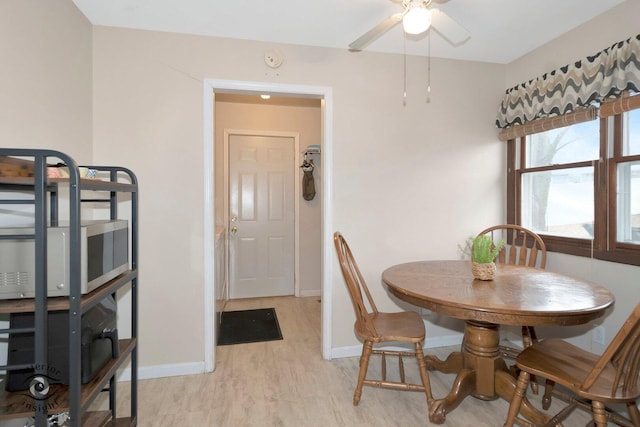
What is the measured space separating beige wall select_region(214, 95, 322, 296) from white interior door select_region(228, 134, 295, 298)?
0.12 metres

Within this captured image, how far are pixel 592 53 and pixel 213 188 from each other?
2662 millimetres

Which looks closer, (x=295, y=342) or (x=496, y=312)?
(x=496, y=312)

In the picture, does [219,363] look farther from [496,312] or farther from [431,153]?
[431,153]

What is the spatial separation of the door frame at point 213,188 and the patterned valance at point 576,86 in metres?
1.47

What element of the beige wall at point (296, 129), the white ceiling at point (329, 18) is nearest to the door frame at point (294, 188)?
the beige wall at point (296, 129)

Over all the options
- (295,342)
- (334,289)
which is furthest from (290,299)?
(334,289)

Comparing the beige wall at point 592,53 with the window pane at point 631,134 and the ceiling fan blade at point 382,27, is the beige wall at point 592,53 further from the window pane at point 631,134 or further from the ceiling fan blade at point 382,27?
the ceiling fan blade at point 382,27

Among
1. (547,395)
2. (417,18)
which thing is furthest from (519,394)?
(417,18)

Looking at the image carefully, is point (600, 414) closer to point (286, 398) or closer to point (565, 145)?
point (286, 398)

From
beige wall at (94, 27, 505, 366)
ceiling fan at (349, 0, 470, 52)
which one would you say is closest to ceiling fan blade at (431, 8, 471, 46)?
ceiling fan at (349, 0, 470, 52)

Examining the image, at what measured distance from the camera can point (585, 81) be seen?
2.16m

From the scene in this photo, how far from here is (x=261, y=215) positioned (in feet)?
13.6

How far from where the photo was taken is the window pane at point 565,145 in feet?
7.45

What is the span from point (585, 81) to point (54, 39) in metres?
3.09
